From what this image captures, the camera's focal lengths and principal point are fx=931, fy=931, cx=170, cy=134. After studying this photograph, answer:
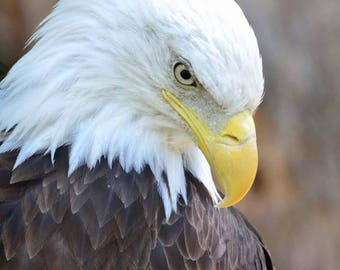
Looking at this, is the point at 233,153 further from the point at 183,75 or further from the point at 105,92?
the point at 105,92

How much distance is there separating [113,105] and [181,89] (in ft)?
0.77

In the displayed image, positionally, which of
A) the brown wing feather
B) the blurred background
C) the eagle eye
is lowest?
the blurred background

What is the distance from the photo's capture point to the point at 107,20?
286cm

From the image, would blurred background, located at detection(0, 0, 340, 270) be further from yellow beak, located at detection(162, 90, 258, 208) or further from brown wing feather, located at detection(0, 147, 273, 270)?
yellow beak, located at detection(162, 90, 258, 208)

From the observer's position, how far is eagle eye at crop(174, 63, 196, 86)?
2.75m

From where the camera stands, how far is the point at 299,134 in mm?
4738

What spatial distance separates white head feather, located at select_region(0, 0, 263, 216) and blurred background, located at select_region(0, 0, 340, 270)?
175 cm

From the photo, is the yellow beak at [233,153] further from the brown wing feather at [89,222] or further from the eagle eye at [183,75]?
the brown wing feather at [89,222]

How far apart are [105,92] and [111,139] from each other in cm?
15

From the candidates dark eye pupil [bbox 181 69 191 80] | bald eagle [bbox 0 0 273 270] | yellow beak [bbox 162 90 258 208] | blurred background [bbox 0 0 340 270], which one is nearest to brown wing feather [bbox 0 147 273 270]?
bald eagle [bbox 0 0 273 270]

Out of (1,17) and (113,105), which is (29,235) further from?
(1,17)

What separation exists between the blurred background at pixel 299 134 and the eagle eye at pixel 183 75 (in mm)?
1848

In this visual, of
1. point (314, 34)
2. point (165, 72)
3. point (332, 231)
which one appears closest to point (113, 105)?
point (165, 72)

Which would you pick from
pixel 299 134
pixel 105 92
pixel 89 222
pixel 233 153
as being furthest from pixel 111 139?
pixel 299 134
